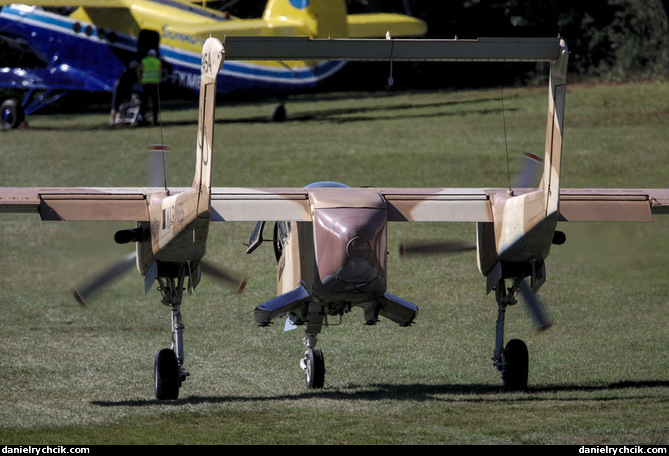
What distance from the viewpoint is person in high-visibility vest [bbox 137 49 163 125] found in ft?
127

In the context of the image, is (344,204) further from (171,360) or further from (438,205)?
(171,360)

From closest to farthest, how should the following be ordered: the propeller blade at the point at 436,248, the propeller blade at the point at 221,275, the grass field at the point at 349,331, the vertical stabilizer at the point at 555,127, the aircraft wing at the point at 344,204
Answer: the vertical stabilizer at the point at 555,127 → the grass field at the point at 349,331 → the aircraft wing at the point at 344,204 → the propeller blade at the point at 436,248 → the propeller blade at the point at 221,275

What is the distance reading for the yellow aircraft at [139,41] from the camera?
40.7 meters

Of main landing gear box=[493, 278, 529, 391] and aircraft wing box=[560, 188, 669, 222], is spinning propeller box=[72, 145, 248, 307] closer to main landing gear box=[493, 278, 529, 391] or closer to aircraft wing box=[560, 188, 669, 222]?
main landing gear box=[493, 278, 529, 391]

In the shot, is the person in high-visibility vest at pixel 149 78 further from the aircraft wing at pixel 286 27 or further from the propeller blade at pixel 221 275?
the propeller blade at pixel 221 275

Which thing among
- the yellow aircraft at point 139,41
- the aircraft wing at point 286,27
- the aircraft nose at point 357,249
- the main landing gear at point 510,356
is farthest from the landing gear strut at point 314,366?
the yellow aircraft at point 139,41

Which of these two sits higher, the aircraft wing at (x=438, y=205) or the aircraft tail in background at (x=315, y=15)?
the aircraft wing at (x=438, y=205)

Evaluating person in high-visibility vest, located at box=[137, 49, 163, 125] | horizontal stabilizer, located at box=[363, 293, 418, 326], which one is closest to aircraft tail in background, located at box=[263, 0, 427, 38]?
person in high-visibility vest, located at box=[137, 49, 163, 125]

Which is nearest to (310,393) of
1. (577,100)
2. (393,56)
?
(393,56)

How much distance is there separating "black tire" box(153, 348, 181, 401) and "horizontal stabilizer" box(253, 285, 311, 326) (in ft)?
4.05

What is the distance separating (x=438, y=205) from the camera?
484 inches

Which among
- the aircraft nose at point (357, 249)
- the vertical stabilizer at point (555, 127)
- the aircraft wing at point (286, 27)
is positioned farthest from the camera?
the aircraft wing at point (286, 27)

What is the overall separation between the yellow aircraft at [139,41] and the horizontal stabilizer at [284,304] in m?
29.0

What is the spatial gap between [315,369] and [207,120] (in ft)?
15.2
